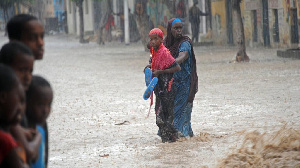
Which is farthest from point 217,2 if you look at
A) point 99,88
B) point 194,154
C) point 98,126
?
point 194,154

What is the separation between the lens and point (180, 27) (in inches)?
291

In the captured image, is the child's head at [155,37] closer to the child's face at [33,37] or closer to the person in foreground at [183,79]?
the person in foreground at [183,79]

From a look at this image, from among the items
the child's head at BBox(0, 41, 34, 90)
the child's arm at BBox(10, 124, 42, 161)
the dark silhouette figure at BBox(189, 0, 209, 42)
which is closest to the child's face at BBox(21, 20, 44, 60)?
the child's head at BBox(0, 41, 34, 90)

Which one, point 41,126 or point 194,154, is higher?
point 41,126

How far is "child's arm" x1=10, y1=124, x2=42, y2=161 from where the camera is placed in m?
2.71

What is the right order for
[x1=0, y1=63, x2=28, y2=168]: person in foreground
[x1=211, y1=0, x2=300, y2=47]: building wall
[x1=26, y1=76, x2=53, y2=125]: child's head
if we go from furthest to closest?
1. [x1=211, y1=0, x2=300, y2=47]: building wall
2. [x1=26, y1=76, x2=53, y2=125]: child's head
3. [x1=0, y1=63, x2=28, y2=168]: person in foreground

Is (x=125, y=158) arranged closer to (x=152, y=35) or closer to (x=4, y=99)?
(x=152, y=35)

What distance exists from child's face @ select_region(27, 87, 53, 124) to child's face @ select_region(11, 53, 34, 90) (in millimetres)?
156

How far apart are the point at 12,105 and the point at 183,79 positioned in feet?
16.5

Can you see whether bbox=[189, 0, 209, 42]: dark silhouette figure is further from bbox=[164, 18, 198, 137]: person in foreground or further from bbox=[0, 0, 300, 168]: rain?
bbox=[164, 18, 198, 137]: person in foreground

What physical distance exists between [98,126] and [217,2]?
21.7m

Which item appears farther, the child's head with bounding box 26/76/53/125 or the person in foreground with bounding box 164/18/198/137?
the person in foreground with bounding box 164/18/198/137

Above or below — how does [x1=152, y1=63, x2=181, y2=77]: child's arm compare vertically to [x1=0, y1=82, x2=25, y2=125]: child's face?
below

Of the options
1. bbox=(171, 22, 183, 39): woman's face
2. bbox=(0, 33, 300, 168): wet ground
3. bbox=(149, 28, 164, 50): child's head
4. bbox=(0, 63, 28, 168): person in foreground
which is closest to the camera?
bbox=(0, 63, 28, 168): person in foreground
